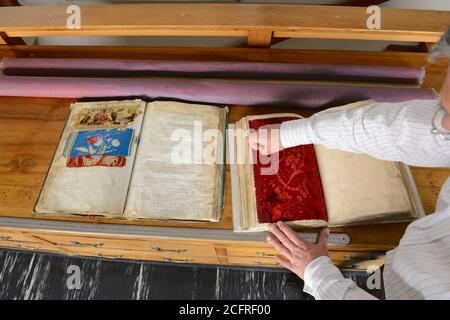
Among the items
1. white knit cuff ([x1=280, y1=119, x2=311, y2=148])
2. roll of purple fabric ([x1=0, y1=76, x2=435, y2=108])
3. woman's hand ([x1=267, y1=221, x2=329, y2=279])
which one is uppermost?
roll of purple fabric ([x1=0, y1=76, x2=435, y2=108])

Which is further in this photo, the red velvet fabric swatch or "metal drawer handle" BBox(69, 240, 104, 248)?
"metal drawer handle" BBox(69, 240, 104, 248)

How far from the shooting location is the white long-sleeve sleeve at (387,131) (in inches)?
35.7

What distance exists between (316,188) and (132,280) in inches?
44.6

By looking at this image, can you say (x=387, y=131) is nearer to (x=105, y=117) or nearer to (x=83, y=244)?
(x=105, y=117)

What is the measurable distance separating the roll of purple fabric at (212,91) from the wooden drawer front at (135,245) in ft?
1.69

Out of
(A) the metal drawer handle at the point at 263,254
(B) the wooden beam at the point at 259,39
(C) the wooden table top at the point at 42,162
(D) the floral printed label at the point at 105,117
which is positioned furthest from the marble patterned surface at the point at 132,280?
(B) the wooden beam at the point at 259,39

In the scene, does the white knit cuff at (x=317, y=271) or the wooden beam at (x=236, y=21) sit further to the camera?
the wooden beam at (x=236, y=21)

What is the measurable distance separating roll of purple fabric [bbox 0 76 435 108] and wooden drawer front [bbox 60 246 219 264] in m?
0.67

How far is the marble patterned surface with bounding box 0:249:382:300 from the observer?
1.72m

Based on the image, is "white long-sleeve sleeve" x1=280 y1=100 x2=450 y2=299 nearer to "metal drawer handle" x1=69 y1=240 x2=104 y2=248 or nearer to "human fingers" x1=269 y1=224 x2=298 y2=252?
"human fingers" x1=269 y1=224 x2=298 y2=252

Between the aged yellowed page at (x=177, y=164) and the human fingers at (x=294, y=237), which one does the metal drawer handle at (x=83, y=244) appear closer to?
the aged yellowed page at (x=177, y=164)

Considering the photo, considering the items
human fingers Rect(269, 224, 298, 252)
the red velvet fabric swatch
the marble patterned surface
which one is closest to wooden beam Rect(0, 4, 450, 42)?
the red velvet fabric swatch

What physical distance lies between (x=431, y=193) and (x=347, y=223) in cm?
29
